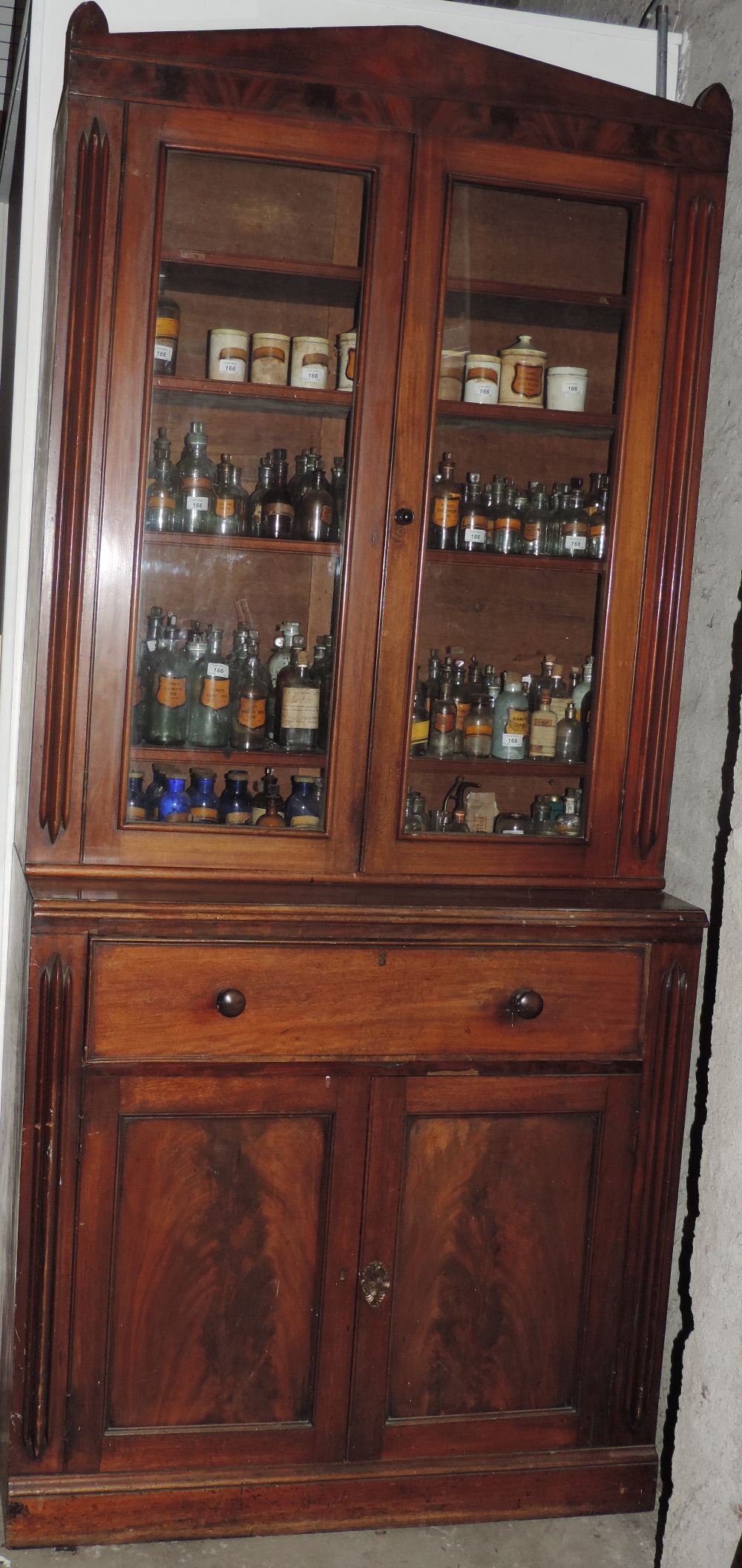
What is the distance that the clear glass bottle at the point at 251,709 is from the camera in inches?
75.4

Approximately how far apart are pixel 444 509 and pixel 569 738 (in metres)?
0.40

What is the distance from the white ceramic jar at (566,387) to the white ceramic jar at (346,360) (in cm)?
32

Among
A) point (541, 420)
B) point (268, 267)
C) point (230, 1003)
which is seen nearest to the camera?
point (230, 1003)

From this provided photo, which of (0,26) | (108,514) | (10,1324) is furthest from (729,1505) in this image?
(0,26)

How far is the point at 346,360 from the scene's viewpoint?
74.1 inches

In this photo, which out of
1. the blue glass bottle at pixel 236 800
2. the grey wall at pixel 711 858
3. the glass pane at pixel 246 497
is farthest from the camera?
the blue glass bottle at pixel 236 800

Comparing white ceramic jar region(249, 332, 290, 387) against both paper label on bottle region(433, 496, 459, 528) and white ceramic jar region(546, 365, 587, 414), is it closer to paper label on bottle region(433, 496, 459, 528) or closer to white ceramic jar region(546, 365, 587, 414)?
paper label on bottle region(433, 496, 459, 528)

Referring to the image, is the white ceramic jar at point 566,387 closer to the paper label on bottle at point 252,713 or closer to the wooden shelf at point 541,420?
the wooden shelf at point 541,420

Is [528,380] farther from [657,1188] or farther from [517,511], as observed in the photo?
[657,1188]

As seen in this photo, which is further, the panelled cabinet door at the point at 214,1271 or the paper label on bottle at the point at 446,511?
the paper label on bottle at the point at 446,511

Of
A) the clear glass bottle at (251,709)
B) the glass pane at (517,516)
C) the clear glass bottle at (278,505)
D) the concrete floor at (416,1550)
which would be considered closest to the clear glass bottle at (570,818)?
the glass pane at (517,516)

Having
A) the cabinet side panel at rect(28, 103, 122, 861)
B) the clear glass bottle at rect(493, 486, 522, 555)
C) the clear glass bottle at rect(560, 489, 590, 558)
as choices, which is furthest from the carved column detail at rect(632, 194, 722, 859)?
the cabinet side panel at rect(28, 103, 122, 861)

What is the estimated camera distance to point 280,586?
74.1 inches

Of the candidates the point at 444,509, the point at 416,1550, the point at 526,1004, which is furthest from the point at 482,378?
the point at 416,1550
